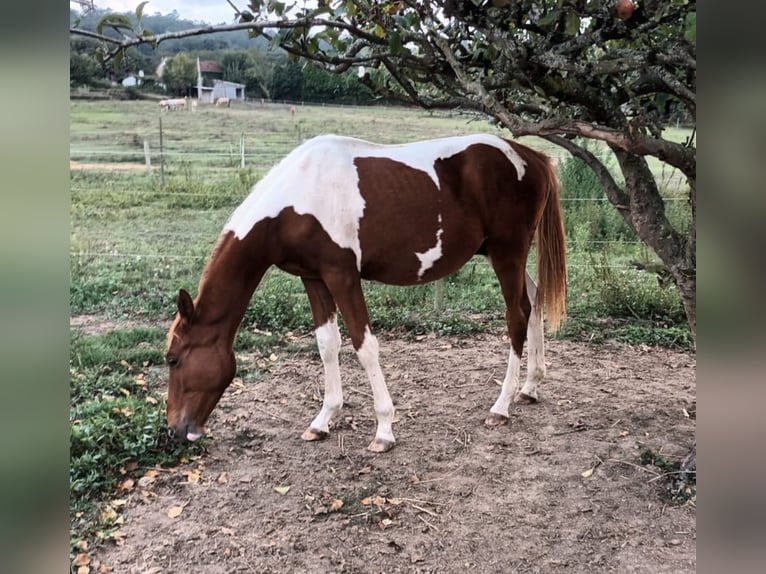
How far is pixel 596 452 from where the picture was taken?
2951mm

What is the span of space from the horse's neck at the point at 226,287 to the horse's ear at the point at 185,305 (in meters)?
0.05

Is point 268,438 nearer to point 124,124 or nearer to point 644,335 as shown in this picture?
point 124,124

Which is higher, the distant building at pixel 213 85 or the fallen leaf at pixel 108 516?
the distant building at pixel 213 85

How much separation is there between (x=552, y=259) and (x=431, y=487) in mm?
1488

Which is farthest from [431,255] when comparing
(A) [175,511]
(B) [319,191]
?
(A) [175,511]

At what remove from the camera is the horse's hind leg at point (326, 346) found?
307 cm

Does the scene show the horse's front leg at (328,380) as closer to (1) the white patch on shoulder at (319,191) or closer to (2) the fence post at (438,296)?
(1) the white patch on shoulder at (319,191)

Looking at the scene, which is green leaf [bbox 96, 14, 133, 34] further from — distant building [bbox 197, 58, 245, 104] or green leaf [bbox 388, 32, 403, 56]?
distant building [bbox 197, 58, 245, 104]

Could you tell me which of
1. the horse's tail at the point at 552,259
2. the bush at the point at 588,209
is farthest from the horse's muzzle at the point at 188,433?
the bush at the point at 588,209

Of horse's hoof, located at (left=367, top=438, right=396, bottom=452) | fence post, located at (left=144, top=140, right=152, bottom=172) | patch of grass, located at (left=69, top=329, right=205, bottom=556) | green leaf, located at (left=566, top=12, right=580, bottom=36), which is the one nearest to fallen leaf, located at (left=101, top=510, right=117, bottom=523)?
patch of grass, located at (left=69, top=329, right=205, bottom=556)

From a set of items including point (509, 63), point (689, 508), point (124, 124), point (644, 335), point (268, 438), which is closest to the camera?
point (509, 63)

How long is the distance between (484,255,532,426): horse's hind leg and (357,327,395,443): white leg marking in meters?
0.62
